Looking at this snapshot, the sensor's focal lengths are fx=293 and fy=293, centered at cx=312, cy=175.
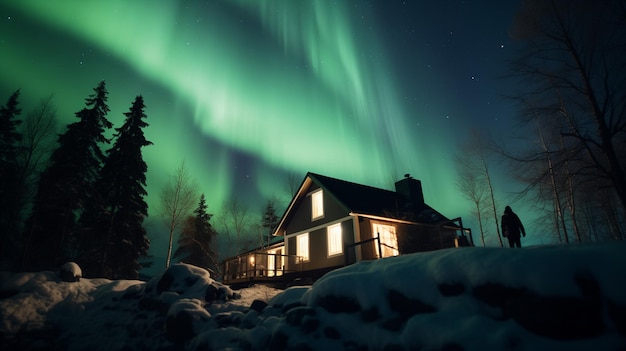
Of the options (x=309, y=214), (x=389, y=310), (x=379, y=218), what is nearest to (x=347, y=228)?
(x=379, y=218)

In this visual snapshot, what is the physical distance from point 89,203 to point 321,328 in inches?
802

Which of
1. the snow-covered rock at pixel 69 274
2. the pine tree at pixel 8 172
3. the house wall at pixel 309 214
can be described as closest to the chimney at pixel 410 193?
the house wall at pixel 309 214

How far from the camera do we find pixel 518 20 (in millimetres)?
13023

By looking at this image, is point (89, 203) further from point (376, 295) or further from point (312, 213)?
point (376, 295)

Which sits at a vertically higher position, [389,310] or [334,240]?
[334,240]

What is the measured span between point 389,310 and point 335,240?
11.4 m

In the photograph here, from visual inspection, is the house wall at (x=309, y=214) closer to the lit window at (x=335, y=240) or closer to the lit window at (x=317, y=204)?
the lit window at (x=317, y=204)

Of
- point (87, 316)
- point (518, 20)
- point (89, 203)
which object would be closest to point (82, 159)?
point (89, 203)

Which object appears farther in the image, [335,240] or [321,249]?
[321,249]

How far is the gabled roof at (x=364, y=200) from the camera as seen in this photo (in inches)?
678

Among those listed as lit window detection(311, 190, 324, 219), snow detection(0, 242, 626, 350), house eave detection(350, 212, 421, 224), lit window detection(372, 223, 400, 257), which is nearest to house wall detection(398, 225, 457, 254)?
lit window detection(372, 223, 400, 257)

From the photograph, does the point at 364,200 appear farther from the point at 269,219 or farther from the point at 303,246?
the point at 269,219

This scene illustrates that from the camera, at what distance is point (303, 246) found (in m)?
19.8

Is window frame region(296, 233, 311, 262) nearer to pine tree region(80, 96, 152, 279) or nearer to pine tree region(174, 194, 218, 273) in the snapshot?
pine tree region(80, 96, 152, 279)
